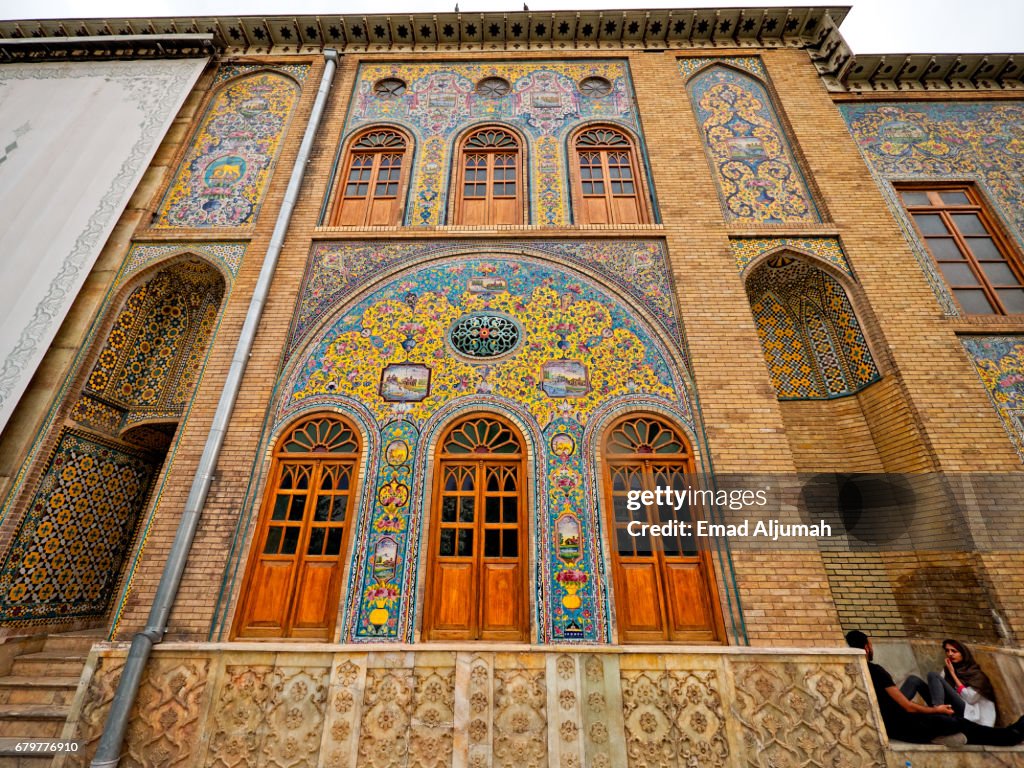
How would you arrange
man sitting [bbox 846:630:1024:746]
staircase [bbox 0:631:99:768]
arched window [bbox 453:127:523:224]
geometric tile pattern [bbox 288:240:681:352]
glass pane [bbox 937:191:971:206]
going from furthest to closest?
1. glass pane [bbox 937:191:971:206]
2. arched window [bbox 453:127:523:224]
3. geometric tile pattern [bbox 288:240:681:352]
4. staircase [bbox 0:631:99:768]
5. man sitting [bbox 846:630:1024:746]

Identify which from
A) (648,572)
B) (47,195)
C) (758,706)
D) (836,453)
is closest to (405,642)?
(648,572)

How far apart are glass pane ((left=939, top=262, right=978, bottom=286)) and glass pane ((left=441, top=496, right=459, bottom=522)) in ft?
21.1

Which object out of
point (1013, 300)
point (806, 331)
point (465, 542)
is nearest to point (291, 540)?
point (465, 542)

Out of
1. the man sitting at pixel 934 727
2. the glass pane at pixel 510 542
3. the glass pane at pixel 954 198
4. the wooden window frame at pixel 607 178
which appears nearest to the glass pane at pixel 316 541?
the glass pane at pixel 510 542

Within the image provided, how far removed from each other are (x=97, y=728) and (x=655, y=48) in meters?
10.5

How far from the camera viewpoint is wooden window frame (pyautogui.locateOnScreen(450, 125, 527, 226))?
6.37m

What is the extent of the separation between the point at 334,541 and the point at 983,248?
8.54m

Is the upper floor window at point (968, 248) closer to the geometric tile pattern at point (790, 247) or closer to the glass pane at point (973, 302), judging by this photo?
the glass pane at point (973, 302)

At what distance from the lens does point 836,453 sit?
548 cm

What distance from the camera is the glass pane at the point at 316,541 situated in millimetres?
4570

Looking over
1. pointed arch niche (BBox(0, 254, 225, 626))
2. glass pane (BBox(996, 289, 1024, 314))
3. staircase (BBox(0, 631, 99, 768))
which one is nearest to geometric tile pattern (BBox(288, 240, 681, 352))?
pointed arch niche (BBox(0, 254, 225, 626))

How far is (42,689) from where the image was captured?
4.34m

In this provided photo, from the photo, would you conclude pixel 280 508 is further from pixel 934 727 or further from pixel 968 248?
pixel 968 248

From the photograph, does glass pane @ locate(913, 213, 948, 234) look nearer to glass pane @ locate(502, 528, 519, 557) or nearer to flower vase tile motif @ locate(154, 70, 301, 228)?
glass pane @ locate(502, 528, 519, 557)
